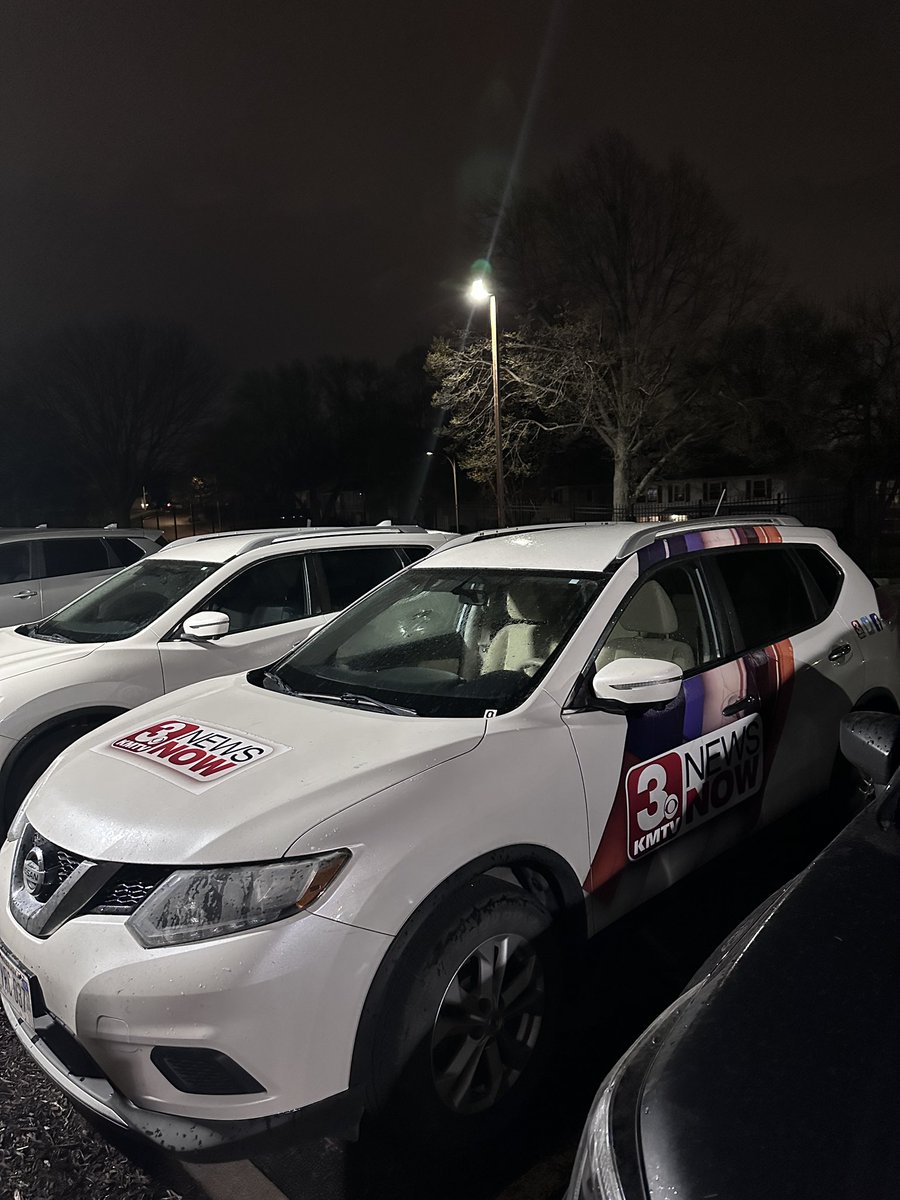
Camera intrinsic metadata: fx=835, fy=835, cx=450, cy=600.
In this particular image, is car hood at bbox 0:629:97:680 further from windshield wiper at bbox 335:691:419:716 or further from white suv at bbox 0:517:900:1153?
windshield wiper at bbox 335:691:419:716

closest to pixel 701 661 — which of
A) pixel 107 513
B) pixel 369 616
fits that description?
pixel 369 616

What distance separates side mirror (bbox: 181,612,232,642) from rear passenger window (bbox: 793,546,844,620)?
3214mm

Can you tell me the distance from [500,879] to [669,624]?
156cm

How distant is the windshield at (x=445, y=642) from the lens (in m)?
2.99

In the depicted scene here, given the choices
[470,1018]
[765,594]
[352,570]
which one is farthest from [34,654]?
[765,594]

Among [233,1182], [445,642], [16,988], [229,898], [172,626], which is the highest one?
[445,642]

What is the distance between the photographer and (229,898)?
2096 millimetres

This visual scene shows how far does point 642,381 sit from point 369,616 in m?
26.8

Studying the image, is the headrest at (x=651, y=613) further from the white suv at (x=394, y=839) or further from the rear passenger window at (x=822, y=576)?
the rear passenger window at (x=822, y=576)

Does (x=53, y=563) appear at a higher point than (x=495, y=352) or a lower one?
lower

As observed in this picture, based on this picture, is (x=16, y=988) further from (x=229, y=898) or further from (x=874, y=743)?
(x=874, y=743)

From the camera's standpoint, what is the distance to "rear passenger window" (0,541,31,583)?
953 cm

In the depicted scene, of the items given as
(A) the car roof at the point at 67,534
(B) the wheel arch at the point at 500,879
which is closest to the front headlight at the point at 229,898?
(B) the wheel arch at the point at 500,879

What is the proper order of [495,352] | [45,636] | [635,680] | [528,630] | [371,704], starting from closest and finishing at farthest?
[635,680] < [371,704] < [528,630] < [45,636] < [495,352]
